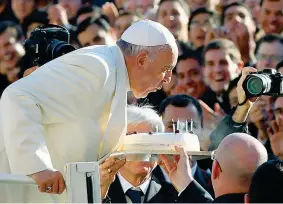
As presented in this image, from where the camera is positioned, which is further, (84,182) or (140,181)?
(140,181)

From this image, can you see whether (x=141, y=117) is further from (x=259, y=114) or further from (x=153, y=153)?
(x=259, y=114)

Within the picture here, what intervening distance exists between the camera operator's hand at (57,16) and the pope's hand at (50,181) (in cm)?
642

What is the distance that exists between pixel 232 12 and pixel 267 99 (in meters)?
1.79

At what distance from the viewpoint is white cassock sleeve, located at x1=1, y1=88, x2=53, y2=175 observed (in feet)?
15.0

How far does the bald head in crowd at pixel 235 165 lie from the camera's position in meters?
4.49

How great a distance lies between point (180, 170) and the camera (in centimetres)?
492

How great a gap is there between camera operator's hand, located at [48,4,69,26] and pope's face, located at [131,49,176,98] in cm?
584

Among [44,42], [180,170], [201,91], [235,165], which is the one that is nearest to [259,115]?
[201,91]

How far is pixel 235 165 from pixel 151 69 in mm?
747

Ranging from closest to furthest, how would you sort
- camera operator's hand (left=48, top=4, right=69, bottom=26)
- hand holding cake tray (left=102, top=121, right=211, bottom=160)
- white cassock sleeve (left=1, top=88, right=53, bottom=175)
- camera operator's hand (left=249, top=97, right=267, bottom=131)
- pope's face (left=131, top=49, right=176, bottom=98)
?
white cassock sleeve (left=1, top=88, right=53, bottom=175), hand holding cake tray (left=102, top=121, right=211, bottom=160), pope's face (left=131, top=49, right=176, bottom=98), camera operator's hand (left=249, top=97, right=267, bottom=131), camera operator's hand (left=48, top=4, right=69, bottom=26)

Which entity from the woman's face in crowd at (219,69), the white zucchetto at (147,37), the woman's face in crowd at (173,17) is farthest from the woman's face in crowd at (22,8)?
the white zucchetto at (147,37)

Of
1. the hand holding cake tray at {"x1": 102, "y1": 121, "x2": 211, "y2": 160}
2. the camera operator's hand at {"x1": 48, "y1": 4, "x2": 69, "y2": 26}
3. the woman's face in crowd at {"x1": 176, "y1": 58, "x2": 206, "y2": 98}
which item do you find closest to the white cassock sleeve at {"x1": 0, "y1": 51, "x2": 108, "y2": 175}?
the hand holding cake tray at {"x1": 102, "y1": 121, "x2": 211, "y2": 160}

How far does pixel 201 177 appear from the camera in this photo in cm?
648

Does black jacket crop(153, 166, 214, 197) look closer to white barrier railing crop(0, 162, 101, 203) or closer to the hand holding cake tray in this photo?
the hand holding cake tray
